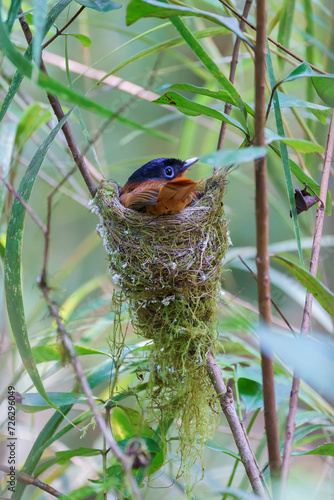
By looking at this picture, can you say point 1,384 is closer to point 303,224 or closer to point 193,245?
point 193,245

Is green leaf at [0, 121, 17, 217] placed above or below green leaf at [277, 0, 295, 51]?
below

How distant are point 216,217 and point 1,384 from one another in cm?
94

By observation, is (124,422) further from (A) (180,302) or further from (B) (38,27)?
(B) (38,27)

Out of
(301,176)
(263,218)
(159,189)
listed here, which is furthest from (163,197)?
(263,218)

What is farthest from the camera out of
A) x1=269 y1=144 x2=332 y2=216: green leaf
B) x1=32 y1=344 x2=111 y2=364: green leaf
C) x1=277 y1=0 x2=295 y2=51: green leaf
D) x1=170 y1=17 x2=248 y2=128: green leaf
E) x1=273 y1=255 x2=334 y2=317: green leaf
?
x1=277 y1=0 x2=295 y2=51: green leaf

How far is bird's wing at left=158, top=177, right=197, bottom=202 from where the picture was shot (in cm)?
129

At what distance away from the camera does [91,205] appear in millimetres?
1323

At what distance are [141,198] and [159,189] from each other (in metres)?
0.07

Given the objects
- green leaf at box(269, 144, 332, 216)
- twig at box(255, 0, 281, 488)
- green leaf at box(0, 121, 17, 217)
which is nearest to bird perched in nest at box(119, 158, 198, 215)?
green leaf at box(269, 144, 332, 216)

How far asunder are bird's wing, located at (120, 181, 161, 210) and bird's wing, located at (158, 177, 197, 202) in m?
0.04

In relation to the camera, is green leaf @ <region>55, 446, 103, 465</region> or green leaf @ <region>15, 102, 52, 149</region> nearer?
green leaf @ <region>55, 446, 103, 465</region>

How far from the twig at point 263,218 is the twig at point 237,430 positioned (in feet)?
0.89

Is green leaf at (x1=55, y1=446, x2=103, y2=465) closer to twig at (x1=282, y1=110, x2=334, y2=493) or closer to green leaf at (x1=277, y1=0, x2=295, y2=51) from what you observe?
twig at (x1=282, y1=110, x2=334, y2=493)

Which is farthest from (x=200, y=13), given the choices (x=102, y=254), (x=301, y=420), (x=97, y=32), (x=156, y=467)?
(x=97, y=32)
